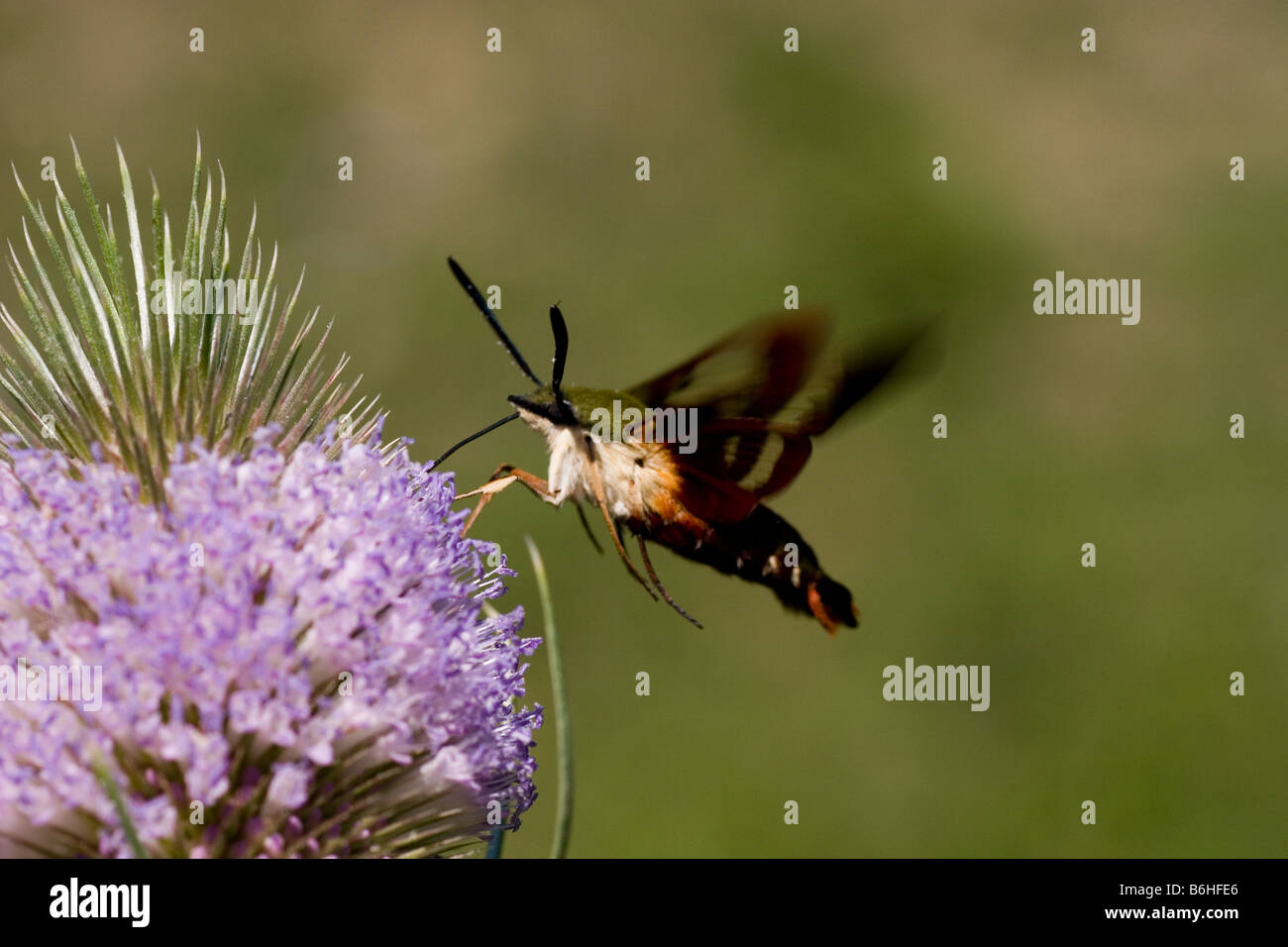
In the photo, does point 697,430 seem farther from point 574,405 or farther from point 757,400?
point 574,405

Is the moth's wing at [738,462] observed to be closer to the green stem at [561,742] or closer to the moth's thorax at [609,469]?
the moth's thorax at [609,469]

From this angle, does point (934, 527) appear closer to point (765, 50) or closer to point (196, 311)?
point (765, 50)

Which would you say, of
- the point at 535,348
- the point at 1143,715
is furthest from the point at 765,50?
the point at 1143,715

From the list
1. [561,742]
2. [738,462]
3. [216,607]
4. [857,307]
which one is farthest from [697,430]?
[857,307]

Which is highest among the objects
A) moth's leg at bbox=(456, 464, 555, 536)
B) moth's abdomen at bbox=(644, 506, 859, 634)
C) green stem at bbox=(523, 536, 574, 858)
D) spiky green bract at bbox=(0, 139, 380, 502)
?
spiky green bract at bbox=(0, 139, 380, 502)

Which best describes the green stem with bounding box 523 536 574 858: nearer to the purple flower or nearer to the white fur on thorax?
the purple flower

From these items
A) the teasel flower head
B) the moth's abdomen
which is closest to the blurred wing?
the moth's abdomen
